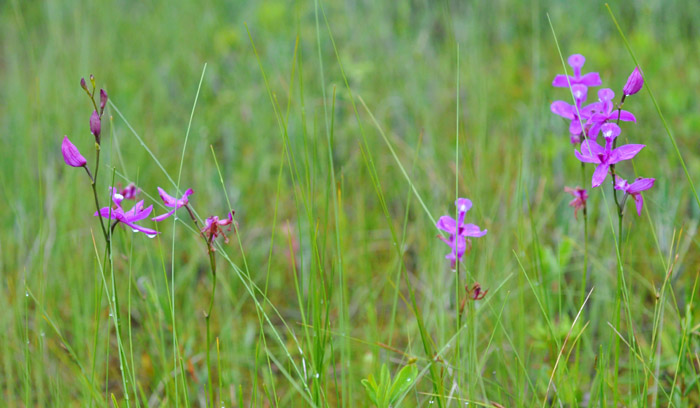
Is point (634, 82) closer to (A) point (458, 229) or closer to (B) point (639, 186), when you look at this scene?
(B) point (639, 186)

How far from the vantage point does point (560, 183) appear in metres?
2.46

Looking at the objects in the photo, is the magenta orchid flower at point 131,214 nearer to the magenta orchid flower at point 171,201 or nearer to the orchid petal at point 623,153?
the magenta orchid flower at point 171,201

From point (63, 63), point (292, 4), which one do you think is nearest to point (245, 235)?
point (63, 63)

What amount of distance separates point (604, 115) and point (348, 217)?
148 centimetres

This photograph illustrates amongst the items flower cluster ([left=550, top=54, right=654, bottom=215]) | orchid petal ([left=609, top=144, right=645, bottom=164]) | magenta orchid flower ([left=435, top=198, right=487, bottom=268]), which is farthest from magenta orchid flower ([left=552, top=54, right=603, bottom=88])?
magenta orchid flower ([left=435, top=198, right=487, bottom=268])

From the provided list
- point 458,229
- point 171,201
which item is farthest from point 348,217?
point 171,201

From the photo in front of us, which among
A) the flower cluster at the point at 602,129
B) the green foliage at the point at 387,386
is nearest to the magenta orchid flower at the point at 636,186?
the flower cluster at the point at 602,129

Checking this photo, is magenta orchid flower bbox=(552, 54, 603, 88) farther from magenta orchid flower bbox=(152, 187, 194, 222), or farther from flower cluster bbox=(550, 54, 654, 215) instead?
magenta orchid flower bbox=(152, 187, 194, 222)

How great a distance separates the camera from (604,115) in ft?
3.80

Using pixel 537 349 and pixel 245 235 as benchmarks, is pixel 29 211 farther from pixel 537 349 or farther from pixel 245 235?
pixel 537 349

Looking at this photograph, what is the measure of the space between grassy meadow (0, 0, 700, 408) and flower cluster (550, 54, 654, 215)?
7cm

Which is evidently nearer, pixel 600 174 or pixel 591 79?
pixel 600 174

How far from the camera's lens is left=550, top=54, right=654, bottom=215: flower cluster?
1104 mm

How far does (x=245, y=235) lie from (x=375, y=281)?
22.2 inches
